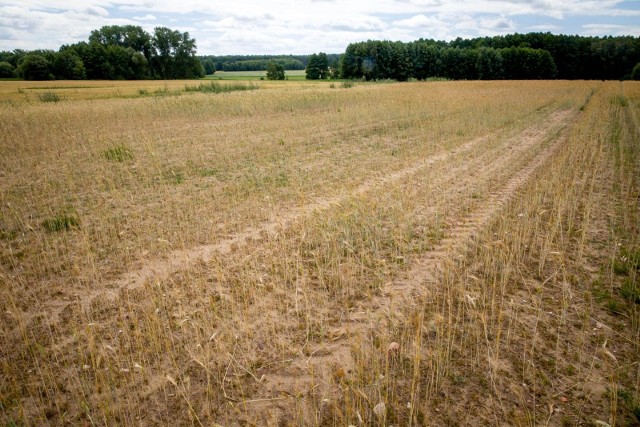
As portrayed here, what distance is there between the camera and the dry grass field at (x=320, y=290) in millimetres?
3215

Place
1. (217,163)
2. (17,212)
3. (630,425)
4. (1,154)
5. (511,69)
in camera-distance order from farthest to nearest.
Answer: (511,69), (1,154), (217,163), (17,212), (630,425)

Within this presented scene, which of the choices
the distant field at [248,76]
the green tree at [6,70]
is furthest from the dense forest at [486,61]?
the green tree at [6,70]

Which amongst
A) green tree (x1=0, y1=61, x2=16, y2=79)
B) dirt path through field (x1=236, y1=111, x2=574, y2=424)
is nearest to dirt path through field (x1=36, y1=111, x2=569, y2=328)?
dirt path through field (x1=236, y1=111, x2=574, y2=424)

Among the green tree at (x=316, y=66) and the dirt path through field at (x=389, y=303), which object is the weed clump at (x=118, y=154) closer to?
the dirt path through field at (x=389, y=303)

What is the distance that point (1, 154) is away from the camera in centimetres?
1180

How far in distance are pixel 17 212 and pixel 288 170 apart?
6.27 meters

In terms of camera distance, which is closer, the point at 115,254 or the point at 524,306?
the point at 524,306

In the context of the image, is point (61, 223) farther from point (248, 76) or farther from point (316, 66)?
point (248, 76)

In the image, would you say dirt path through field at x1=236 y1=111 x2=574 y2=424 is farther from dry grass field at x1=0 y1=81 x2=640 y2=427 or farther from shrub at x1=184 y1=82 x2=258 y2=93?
shrub at x1=184 y1=82 x2=258 y2=93

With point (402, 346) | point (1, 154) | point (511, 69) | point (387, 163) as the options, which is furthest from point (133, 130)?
point (511, 69)

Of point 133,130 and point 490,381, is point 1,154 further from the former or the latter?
point 490,381

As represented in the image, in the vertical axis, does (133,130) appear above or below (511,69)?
below

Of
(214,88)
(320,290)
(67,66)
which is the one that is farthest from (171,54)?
(320,290)

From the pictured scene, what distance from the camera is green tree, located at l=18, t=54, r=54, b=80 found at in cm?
5916
